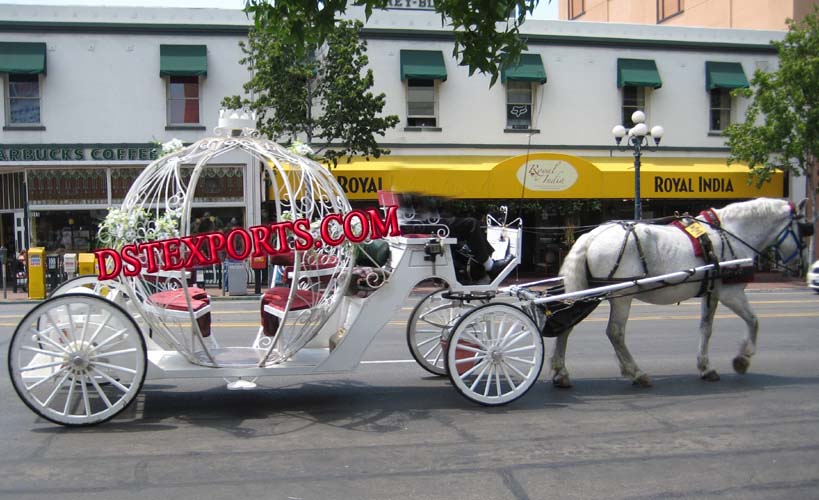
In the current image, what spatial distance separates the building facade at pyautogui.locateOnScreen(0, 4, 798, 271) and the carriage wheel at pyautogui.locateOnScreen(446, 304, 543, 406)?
561 inches

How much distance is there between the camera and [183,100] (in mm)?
23062

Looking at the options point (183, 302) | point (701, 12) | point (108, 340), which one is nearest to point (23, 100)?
point (183, 302)

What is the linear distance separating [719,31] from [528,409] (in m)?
23.9

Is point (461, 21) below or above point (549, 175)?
above

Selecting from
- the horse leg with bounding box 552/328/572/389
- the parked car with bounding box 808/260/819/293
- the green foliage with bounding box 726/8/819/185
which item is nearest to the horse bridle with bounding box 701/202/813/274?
the parked car with bounding box 808/260/819/293

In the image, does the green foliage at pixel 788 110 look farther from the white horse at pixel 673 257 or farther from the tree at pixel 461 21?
the tree at pixel 461 21

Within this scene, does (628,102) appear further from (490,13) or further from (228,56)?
(490,13)

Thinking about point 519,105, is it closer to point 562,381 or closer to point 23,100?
point 23,100

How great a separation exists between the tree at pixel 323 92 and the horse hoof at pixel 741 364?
1417cm

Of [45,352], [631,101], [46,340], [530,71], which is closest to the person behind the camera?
[45,352]

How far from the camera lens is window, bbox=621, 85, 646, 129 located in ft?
85.5

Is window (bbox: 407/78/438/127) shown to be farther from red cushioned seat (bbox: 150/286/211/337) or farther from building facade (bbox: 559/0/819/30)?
red cushioned seat (bbox: 150/286/211/337)

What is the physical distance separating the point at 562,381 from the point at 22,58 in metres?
20.2

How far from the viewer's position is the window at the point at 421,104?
24.5 m
